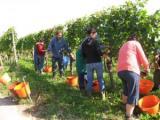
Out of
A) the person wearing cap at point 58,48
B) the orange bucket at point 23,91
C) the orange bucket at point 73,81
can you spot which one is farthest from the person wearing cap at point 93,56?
the person wearing cap at point 58,48

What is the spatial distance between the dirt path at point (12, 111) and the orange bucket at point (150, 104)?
2574 millimetres

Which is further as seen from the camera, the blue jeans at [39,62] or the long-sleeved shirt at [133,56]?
the blue jeans at [39,62]

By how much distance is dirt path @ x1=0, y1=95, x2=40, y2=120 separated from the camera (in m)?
9.67

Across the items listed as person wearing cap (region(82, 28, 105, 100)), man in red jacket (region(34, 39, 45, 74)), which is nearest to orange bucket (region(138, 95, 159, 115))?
person wearing cap (region(82, 28, 105, 100))

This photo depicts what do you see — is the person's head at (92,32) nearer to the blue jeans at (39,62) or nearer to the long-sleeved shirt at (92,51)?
the long-sleeved shirt at (92,51)

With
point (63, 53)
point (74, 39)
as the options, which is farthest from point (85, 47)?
point (74, 39)

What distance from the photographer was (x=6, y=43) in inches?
1439

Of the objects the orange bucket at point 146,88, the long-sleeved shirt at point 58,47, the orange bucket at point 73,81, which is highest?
the long-sleeved shirt at point 58,47

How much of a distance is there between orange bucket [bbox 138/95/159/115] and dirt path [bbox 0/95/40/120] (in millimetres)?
2574

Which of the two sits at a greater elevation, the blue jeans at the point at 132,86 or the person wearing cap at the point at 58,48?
the person wearing cap at the point at 58,48

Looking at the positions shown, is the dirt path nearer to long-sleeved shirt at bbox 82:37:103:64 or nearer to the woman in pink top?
long-sleeved shirt at bbox 82:37:103:64

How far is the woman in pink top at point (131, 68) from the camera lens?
Result: 26.1ft

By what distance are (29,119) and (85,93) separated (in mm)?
2247

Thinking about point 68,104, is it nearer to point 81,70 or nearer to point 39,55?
point 81,70
